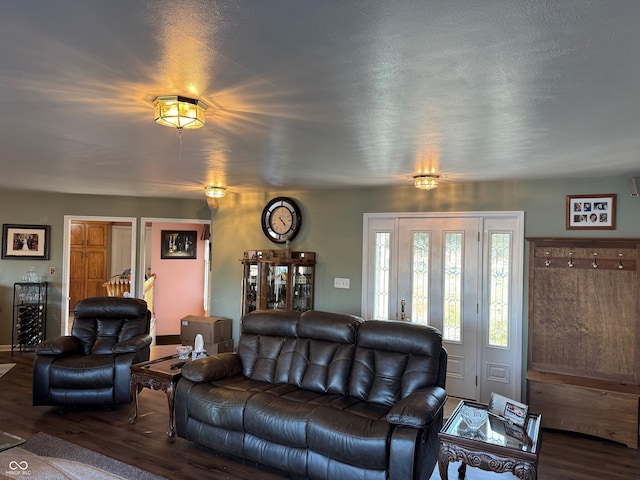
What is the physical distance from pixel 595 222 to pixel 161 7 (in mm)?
4339

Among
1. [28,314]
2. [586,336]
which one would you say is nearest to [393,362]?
[586,336]

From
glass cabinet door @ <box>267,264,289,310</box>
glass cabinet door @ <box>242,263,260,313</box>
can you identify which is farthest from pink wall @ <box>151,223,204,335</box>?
glass cabinet door @ <box>267,264,289,310</box>

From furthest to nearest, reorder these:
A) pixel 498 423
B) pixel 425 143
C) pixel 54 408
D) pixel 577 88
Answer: pixel 54 408, pixel 425 143, pixel 498 423, pixel 577 88

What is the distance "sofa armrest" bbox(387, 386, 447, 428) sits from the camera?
2.76 meters

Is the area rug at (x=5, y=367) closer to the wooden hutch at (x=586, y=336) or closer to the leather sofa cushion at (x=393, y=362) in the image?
the leather sofa cushion at (x=393, y=362)

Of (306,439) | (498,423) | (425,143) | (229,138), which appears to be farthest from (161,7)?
(498,423)

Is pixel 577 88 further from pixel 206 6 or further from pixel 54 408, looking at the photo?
pixel 54 408

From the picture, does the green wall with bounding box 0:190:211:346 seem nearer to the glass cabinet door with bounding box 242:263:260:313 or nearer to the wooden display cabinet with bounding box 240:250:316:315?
the glass cabinet door with bounding box 242:263:260:313

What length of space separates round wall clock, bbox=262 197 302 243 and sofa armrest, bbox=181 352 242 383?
2.45 meters

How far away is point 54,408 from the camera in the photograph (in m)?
4.27

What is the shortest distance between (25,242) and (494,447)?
704cm

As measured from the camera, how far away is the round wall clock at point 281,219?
19.9 feet

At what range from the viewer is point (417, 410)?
2.81 metres

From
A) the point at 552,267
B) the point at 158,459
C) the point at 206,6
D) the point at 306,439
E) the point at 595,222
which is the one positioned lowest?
the point at 158,459
